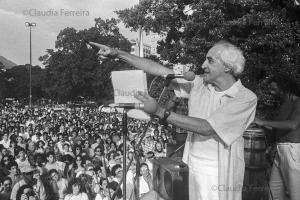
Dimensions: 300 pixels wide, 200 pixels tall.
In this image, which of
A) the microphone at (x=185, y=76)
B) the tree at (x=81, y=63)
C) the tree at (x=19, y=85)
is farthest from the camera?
the tree at (x=19, y=85)

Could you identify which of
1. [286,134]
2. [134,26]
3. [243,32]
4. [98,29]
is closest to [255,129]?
[286,134]

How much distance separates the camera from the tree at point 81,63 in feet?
151

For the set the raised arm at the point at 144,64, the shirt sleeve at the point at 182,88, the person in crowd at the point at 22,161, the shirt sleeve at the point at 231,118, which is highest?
the raised arm at the point at 144,64

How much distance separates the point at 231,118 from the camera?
2215 mm

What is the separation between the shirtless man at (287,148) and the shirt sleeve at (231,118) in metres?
1.32

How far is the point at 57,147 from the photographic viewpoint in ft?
35.8

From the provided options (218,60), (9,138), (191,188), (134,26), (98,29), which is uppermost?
(98,29)

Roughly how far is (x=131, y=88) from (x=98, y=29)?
47.1 m

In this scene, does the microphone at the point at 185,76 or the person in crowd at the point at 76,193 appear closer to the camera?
the microphone at the point at 185,76

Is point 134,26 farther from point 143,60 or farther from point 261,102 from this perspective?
point 143,60

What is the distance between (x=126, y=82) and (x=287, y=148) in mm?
1930

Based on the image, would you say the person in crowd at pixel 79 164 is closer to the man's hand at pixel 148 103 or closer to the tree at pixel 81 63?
the man's hand at pixel 148 103

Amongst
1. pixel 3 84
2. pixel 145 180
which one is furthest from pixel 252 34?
pixel 3 84

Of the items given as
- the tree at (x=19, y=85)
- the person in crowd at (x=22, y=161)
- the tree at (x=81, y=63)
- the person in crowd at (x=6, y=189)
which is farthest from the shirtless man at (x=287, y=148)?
the tree at (x=19, y=85)
